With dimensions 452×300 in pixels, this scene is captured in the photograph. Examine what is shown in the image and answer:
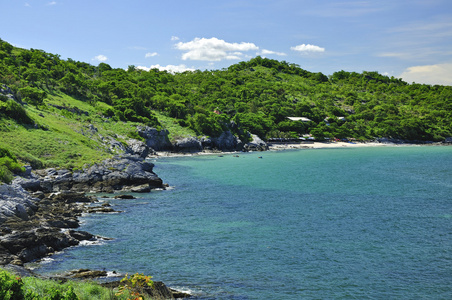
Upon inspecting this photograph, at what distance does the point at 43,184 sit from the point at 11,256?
32127 mm

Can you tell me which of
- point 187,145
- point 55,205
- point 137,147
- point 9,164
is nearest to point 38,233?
point 55,205

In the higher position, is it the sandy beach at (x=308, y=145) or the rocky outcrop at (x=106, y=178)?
the sandy beach at (x=308, y=145)

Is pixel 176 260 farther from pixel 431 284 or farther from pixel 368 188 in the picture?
pixel 368 188

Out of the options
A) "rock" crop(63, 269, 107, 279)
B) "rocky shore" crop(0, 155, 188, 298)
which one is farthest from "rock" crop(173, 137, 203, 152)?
"rock" crop(63, 269, 107, 279)

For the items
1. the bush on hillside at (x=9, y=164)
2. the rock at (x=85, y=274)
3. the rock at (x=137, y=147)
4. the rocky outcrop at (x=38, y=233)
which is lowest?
the rock at (x=85, y=274)

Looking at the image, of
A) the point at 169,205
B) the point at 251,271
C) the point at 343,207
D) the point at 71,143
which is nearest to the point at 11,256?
the point at 251,271

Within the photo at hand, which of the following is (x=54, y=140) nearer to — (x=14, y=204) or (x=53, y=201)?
(x=53, y=201)

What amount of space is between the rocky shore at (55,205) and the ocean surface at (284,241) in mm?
2097

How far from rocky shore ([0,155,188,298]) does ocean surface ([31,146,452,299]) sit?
210 centimetres

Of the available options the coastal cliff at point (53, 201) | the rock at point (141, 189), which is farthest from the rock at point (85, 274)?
the rock at point (141, 189)

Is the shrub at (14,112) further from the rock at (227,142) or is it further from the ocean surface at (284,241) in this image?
the rock at (227,142)

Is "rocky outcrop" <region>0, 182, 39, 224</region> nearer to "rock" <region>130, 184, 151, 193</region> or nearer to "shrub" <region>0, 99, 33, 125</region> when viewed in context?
"rock" <region>130, 184, 151, 193</region>

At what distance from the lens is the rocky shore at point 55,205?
109 ft

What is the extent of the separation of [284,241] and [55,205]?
3437 cm
